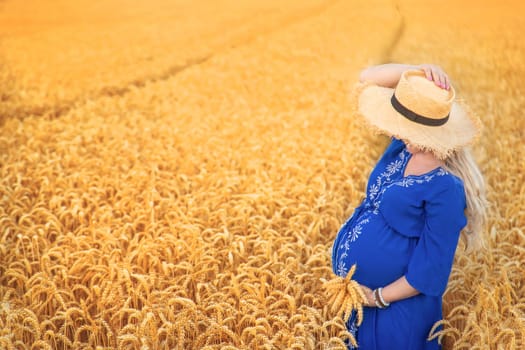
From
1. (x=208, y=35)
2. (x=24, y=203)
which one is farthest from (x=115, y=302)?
(x=208, y=35)

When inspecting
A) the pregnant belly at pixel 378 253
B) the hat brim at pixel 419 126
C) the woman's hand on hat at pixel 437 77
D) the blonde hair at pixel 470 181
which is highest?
the woman's hand on hat at pixel 437 77

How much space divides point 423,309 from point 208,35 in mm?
19608

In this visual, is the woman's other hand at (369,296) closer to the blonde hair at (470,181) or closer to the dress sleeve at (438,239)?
the dress sleeve at (438,239)

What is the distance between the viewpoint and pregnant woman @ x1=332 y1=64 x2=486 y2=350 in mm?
2418

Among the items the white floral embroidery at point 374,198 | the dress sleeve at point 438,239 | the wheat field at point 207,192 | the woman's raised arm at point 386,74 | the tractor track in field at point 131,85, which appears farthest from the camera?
the tractor track in field at point 131,85

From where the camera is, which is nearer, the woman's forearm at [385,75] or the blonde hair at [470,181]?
the blonde hair at [470,181]

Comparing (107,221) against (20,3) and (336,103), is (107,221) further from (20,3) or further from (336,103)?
(20,3)

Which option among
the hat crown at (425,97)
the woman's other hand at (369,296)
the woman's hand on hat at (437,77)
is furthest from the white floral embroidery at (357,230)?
the woman's hand on hat at (437,77)

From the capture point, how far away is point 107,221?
4.59 metres

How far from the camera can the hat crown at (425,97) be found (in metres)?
2.47

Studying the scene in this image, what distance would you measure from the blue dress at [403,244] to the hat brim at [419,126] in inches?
Result: 6.0

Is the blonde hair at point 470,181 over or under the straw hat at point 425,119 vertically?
under

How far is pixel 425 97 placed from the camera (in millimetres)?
2467

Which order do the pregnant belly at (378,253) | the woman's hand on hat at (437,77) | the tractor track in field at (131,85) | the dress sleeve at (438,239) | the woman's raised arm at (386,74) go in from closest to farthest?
1. the dress sleeve at (438,239)
2. the woman's hand on hat at (437,77)
3. the pregnant belly at (378,253)
4. the woman's raised arm at (386,74)
5. the tractor track in field at (131,85)
